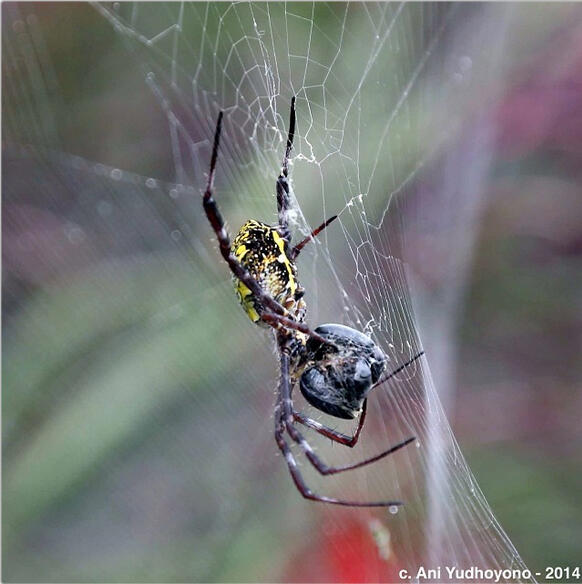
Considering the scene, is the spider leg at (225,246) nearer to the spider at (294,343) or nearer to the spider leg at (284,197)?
the spider at (294,343)

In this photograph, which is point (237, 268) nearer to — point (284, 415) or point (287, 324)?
point (287, 324)

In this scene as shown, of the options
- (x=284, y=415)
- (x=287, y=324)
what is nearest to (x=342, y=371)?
(x=287, y=324)

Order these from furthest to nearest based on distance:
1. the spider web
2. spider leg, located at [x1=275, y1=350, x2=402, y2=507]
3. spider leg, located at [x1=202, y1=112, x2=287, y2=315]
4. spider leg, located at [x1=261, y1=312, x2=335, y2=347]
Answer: the spider web, spider leg, located at [x1=275, y1=350, x2=402, y2=507], spider leg, located at [x1=261, y1=312, x2=335, y2=347], spider leg, located at [x1=202, y1=112, x2=287, y2=315]

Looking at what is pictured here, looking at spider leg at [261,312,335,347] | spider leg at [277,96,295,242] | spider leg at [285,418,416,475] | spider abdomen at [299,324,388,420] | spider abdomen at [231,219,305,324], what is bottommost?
spider leg at [285,418,416,475]

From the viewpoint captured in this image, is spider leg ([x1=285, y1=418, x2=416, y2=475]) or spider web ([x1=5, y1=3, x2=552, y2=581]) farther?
spider web ([x1=5, y1=3, x2=552, y2=581])

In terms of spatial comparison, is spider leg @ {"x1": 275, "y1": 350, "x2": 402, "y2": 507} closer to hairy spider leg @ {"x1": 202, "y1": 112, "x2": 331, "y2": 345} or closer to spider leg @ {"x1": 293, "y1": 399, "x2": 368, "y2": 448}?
spider leg @ {"x1": 293, "y1": 399, "x2": 368, "y2": 448}

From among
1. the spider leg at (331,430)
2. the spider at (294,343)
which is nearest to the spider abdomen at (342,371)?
the spider at (294,343)

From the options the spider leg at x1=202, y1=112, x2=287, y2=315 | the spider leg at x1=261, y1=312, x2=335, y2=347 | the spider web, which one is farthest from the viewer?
the spider web

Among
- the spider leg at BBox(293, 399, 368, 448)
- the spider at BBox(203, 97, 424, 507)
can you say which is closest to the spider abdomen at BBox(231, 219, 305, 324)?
the spider at BBox(203, 97, 424, 507)
